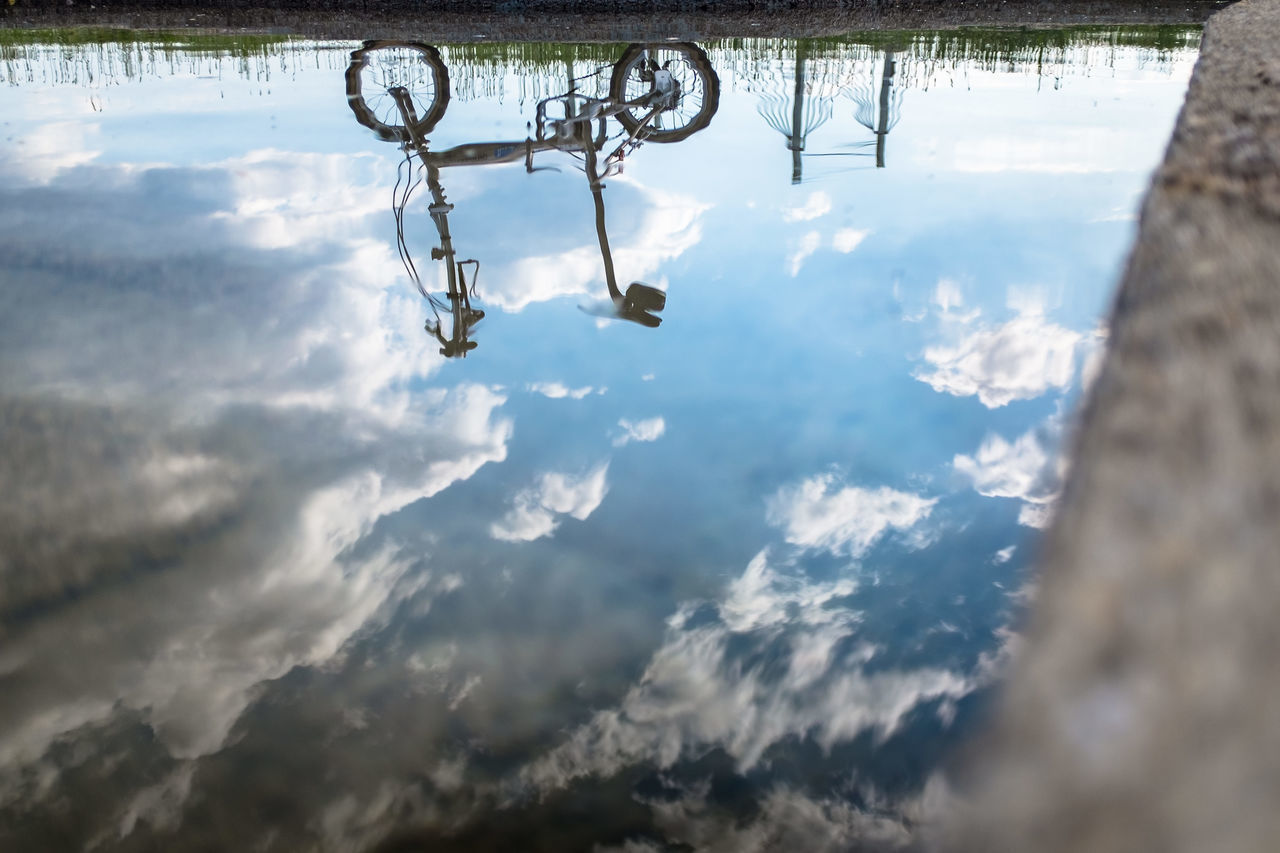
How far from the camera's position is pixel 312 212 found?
3262mm

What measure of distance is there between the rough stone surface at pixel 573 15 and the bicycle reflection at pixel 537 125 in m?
1.76

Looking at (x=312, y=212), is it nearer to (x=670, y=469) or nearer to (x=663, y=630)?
(x=670, y=469)

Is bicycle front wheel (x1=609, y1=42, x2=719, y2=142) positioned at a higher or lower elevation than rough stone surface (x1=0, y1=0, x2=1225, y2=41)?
lower

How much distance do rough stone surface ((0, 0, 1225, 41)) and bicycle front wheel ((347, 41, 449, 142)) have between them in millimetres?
2014

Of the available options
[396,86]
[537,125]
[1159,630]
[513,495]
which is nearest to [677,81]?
[537,125]

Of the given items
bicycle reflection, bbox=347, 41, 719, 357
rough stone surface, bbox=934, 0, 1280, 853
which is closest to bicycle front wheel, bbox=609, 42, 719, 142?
bicycle reflection, bbox=347, 41, 719, 357

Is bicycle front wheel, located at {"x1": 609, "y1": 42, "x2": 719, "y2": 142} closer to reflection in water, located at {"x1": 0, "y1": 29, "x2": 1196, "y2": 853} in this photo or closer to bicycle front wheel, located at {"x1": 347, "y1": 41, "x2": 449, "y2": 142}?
bicycle front wheel, located at {"x1": 347, "y1": 41, "x2": 449, "y2": 142}

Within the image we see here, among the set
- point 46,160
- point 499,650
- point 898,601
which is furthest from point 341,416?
point 46,160

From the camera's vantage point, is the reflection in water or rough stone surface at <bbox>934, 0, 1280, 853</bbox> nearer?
rough stone surface at <bbox>934, 0, 1280, 853</bbox>

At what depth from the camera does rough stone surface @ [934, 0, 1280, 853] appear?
0.20 m

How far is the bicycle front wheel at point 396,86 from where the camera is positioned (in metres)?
4.78

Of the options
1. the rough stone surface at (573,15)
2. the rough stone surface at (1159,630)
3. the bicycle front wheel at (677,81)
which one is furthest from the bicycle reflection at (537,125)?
the rough stone surface at (1159,630)

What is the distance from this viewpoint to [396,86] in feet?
16.2

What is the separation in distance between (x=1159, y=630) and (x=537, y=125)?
163 inches
